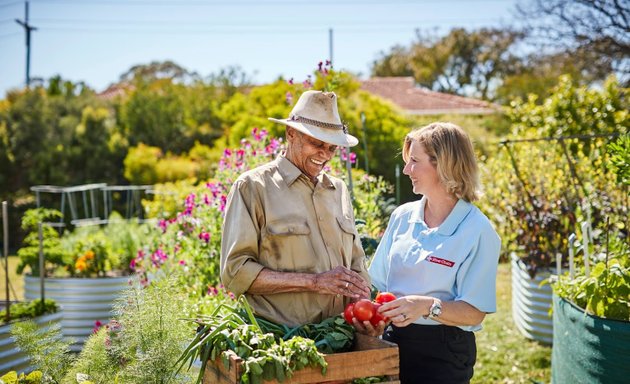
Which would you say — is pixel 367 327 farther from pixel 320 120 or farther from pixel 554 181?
pixel 554 181

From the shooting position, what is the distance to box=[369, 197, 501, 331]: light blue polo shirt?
Result: 265 centimetres

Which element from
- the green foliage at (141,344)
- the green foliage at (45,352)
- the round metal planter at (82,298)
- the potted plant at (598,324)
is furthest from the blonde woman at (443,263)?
the round metal planter at (82,298)

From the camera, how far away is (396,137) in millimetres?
13945

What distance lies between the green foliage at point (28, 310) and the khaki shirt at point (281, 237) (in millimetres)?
3246

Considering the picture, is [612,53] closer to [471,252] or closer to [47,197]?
[471,252]

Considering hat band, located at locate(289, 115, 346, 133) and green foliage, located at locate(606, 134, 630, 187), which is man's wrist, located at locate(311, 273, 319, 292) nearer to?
hat band, located at locate(289, 115, 346, 133)

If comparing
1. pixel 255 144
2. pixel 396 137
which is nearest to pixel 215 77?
pixel 396 137

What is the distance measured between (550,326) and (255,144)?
306cm

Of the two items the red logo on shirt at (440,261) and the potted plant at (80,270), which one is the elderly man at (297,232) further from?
the potted plant at (80,270)

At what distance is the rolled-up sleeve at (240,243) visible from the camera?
2484mm

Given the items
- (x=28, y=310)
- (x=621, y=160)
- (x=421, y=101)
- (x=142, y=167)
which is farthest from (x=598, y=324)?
(x=421, y=101)

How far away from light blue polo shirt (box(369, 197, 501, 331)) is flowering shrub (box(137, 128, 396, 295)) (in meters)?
1.99

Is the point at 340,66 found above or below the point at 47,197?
above

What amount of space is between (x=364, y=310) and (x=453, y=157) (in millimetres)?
727
